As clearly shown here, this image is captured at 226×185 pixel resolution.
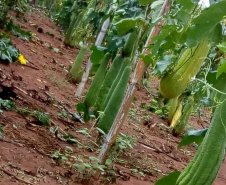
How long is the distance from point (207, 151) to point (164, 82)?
1.66 ft

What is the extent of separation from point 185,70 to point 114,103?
4.38ft

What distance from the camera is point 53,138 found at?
3.76 metres

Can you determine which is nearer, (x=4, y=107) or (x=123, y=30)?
(x=123, y=30)

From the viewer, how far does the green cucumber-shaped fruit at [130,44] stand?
2856 mm

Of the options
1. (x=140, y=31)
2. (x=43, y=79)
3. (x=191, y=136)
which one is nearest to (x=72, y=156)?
(x=140, y=31)

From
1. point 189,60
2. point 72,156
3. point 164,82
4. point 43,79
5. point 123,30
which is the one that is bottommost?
point 72,156

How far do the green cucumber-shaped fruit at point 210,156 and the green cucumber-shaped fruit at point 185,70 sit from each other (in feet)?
1.20

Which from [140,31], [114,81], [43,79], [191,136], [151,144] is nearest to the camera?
[191,136]

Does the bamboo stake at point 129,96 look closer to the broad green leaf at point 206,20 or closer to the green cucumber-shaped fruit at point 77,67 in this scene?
the broad green leaf at point 206,20

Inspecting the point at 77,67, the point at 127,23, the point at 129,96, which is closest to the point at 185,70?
the point at 127,23

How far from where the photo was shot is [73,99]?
6.00 metres

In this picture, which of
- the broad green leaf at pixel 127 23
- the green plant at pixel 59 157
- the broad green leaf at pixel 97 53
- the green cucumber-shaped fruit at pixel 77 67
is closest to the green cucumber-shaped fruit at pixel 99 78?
the broad green leaf at pixel 97 53

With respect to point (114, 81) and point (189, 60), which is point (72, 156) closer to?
point (114, 81)

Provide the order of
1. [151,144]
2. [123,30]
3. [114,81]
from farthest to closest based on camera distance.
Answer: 1. [151,144]
2. [114,81]
3. [123,30]
